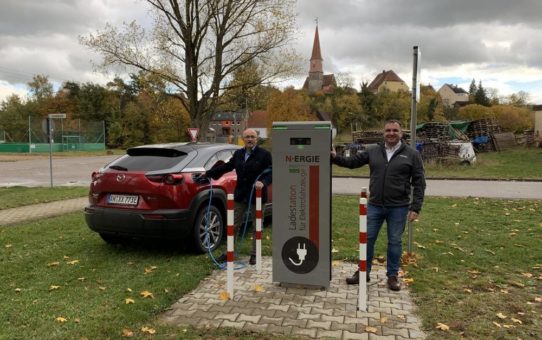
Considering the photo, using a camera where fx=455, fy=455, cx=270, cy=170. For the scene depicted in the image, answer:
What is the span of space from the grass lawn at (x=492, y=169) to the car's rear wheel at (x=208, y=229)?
14.9m

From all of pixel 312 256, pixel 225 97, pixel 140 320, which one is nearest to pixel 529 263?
pixel 312 256

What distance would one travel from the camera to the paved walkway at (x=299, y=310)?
156 inches

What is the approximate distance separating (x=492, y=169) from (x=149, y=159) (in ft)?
67.8

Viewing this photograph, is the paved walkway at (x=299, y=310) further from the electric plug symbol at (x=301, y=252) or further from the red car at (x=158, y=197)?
the red car at (x=158, y=197)

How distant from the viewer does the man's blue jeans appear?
16.2ft

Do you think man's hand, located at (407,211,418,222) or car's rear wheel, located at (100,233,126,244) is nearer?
man's hand, located at (407,211,418,222)

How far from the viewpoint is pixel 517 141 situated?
38.2m

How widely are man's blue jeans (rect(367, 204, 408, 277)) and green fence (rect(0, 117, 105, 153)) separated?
47.3 metres

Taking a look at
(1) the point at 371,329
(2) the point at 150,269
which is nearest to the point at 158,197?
(2) the point at 150,269

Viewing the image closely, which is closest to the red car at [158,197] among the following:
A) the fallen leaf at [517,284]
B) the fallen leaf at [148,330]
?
the fallen leaf at [148,330]

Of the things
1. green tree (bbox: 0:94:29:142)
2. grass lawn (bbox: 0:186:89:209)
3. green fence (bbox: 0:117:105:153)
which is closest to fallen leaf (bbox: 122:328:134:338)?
grass lawn (bbox: 0:186:89:209)

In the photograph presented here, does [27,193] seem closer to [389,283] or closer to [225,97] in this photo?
[225,97]

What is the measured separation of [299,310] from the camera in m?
4.39

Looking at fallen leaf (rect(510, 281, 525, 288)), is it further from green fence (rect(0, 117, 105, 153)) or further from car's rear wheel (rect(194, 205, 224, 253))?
green fence (rect(0, 117, 105, 153))
